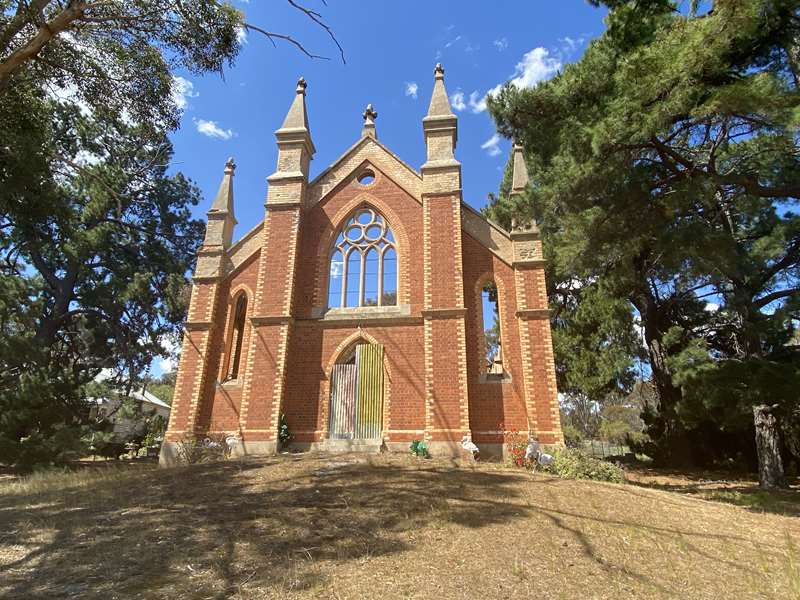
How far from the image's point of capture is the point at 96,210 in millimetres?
20125

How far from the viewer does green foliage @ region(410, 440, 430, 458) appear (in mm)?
13527

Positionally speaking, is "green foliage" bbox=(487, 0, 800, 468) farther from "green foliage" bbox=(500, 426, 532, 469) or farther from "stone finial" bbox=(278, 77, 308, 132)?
"stone finial" bbox=(278, 77, 308, 132)

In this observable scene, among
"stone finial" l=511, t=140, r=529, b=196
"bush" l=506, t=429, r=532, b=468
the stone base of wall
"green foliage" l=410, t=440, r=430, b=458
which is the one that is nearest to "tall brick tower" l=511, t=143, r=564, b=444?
"stone finial" l=511, t=140, r=529, b=196

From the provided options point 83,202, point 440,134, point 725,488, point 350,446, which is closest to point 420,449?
point 350,446

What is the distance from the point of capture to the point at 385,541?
6418 mm

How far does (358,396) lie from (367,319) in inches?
103

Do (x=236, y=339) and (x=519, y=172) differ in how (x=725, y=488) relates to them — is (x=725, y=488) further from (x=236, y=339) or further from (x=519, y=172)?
(x=236, y=339)

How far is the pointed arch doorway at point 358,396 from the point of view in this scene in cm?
1468

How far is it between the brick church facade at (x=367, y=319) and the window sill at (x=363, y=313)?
0.05 m

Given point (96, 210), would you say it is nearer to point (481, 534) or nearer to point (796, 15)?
point (481, 534)

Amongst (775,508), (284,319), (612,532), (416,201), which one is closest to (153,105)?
(284,319)

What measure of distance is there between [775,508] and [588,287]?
36.1 feet

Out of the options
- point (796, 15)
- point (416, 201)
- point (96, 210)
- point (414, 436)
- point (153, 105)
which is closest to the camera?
point (796, 15)

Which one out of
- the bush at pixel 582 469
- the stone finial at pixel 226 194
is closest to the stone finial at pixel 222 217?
the stone finial at pixel 226 194
